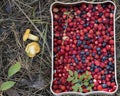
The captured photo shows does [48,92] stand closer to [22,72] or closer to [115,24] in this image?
[22,72]

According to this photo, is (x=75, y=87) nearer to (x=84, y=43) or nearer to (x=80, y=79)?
(x=80, y=79)

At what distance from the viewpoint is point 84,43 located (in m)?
2.11

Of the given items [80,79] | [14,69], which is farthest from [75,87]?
[14,69]

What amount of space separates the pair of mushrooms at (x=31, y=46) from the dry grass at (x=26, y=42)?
4 cm

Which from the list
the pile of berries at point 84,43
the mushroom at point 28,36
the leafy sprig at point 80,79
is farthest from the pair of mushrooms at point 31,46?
the leafy sprig at point 80,79

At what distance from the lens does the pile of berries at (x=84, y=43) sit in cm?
206

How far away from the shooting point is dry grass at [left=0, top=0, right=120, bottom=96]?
7.01 ft

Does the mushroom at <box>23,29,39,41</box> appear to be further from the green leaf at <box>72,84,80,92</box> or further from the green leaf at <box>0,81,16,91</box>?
the green leaf at <box>72,84,80,92</box>

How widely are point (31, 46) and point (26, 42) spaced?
0.25 feet

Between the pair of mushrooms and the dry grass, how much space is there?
0.04m

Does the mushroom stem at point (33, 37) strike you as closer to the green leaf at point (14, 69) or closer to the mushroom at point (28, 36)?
the mushroom at point (28, 36)

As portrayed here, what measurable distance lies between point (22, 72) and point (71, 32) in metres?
0.38

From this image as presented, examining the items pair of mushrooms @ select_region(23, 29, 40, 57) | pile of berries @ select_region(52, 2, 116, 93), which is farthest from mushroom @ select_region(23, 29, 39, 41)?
pile of berries @ select_region(52, 2, 116, 93)

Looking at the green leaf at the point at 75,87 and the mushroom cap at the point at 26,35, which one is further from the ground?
the mushroom cap at the point at 26,35
